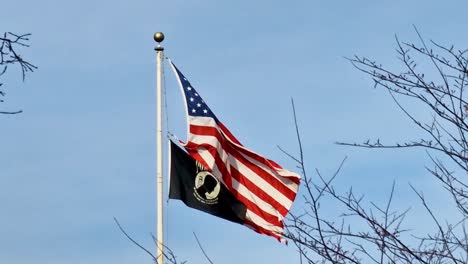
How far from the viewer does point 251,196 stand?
14664mm

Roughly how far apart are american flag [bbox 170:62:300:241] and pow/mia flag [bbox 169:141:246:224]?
11 centimetres

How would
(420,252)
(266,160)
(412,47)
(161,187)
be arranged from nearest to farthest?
(420,252) < (412,47) < (161,187) < (266,160)

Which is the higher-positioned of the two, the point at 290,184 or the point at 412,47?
the point at 412,47

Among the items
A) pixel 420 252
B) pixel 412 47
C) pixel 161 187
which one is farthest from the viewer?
pixel 161 187

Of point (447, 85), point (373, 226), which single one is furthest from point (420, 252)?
point (447, 85)

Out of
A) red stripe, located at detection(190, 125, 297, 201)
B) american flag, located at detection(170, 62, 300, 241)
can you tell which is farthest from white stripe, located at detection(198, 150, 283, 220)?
red stripe, located at detection(190, 125, 297, 201)

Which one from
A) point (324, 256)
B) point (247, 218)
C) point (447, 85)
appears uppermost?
point (447, 85)

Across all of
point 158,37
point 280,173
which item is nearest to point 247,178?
point 280,173

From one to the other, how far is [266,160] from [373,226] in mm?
9173

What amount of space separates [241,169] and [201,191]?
823 millimetres

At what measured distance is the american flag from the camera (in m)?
14.5

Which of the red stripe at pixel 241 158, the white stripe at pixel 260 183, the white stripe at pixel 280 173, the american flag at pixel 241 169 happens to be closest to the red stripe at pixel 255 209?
the american flag at pixel 241 169

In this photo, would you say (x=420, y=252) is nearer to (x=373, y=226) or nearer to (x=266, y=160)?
(x=373, y=226)

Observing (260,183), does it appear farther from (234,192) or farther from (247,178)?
(234,192)
